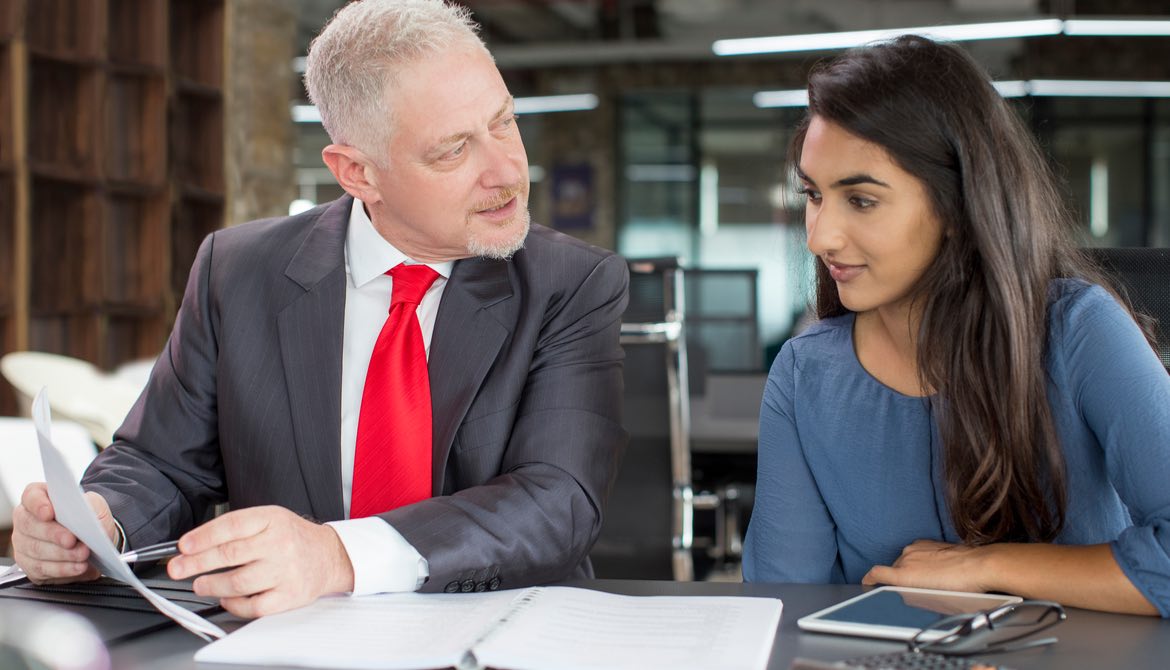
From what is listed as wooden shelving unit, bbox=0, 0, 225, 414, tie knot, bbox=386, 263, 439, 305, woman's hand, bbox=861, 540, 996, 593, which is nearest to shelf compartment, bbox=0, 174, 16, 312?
wooden shelving unit, bbox=0, 0, 225, 414

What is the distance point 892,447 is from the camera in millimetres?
1442

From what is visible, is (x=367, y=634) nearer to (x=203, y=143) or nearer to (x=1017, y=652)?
(x=1017, y=652)

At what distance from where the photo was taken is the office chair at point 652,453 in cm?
281

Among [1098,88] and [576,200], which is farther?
[576,200]

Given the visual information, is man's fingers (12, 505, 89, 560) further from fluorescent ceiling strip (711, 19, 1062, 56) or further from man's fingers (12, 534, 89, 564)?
fluorescent ceiling strip (711, 19, 1062, 56)

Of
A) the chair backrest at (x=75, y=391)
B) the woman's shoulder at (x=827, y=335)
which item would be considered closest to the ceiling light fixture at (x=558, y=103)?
the chair backrest at (x=75, y=391)

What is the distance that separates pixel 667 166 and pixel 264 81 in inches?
256

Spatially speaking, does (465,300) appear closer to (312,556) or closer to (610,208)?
(312,556)

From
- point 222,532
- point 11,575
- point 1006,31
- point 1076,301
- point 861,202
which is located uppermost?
point 1006,31

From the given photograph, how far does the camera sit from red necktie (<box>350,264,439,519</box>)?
1.50 metres

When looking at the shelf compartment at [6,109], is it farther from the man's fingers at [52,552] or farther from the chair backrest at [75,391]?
the man's fingers at [52,552]

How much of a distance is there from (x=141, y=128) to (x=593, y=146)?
7.21m

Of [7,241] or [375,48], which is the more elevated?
[375,48]

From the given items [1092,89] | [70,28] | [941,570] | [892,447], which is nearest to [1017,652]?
[941,570]
